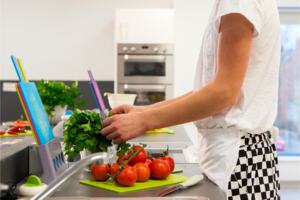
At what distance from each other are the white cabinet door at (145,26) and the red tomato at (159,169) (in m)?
3.09

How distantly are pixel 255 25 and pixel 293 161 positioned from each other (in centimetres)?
407

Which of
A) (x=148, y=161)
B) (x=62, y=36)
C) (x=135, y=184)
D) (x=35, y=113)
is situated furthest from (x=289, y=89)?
(x=35, y=113)

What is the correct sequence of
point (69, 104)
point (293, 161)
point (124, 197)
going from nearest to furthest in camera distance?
point (124, 197) < point (69, 104) < point (293, 161)

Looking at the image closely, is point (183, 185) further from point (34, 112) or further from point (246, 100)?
point (34, 112)

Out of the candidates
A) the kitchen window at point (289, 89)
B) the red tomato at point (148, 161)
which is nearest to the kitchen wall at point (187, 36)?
the kitchen window at point (289, 89)

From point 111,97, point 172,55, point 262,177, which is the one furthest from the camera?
point 172,55

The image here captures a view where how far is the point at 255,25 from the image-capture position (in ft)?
3.76

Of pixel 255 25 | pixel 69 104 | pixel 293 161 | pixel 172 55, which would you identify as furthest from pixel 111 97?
pixel 293 161

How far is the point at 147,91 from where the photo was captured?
14.2 feet

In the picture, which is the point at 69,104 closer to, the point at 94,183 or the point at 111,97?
the point at 111,97

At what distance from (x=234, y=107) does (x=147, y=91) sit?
3124 mm

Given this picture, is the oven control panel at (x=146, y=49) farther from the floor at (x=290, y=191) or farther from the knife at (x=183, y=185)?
the knife at (x=183, y=185)

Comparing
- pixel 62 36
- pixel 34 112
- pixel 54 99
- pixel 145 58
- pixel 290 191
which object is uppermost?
pixel 62 36

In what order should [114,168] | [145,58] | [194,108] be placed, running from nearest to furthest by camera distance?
[194,108] → [114,168] → [145,58]
